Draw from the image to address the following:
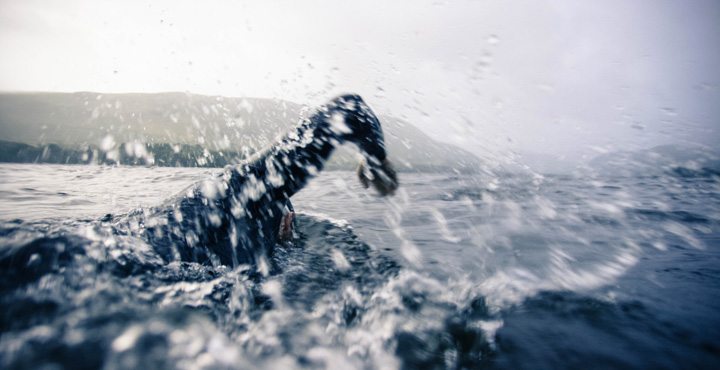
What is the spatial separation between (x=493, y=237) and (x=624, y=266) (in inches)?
54.8

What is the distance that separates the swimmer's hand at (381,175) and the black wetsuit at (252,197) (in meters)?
0.36

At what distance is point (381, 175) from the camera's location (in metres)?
3.17

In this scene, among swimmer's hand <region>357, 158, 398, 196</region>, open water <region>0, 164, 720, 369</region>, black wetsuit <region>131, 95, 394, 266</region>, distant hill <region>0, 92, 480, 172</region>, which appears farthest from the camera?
distant hill <region>0, 92, 480, 172</region>

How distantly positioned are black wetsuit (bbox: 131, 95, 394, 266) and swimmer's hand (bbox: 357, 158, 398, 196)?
1.18ft

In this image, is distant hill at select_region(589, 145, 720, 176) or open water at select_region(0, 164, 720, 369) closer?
open water at select_region(0, 164, 720, 369)

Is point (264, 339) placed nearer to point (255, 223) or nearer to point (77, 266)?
point (77, 266)

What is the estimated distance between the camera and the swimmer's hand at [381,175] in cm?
315

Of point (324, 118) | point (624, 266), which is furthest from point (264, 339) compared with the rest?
point (624, 266)

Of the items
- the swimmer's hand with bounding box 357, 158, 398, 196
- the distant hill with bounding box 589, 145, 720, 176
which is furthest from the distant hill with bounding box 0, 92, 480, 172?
the swimmer's hand with bounding box 357, 158, 398, 196

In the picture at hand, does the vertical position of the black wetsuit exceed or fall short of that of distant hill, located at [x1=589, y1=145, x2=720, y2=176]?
it exceeds it

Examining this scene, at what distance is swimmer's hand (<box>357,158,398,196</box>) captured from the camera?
315 centimetres

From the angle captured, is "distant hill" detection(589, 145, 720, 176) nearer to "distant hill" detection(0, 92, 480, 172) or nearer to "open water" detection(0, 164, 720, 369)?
"open water" detection(0, 164, 720, 369)

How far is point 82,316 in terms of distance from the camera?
1.27 meters

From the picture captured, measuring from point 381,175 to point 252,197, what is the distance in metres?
1.37
